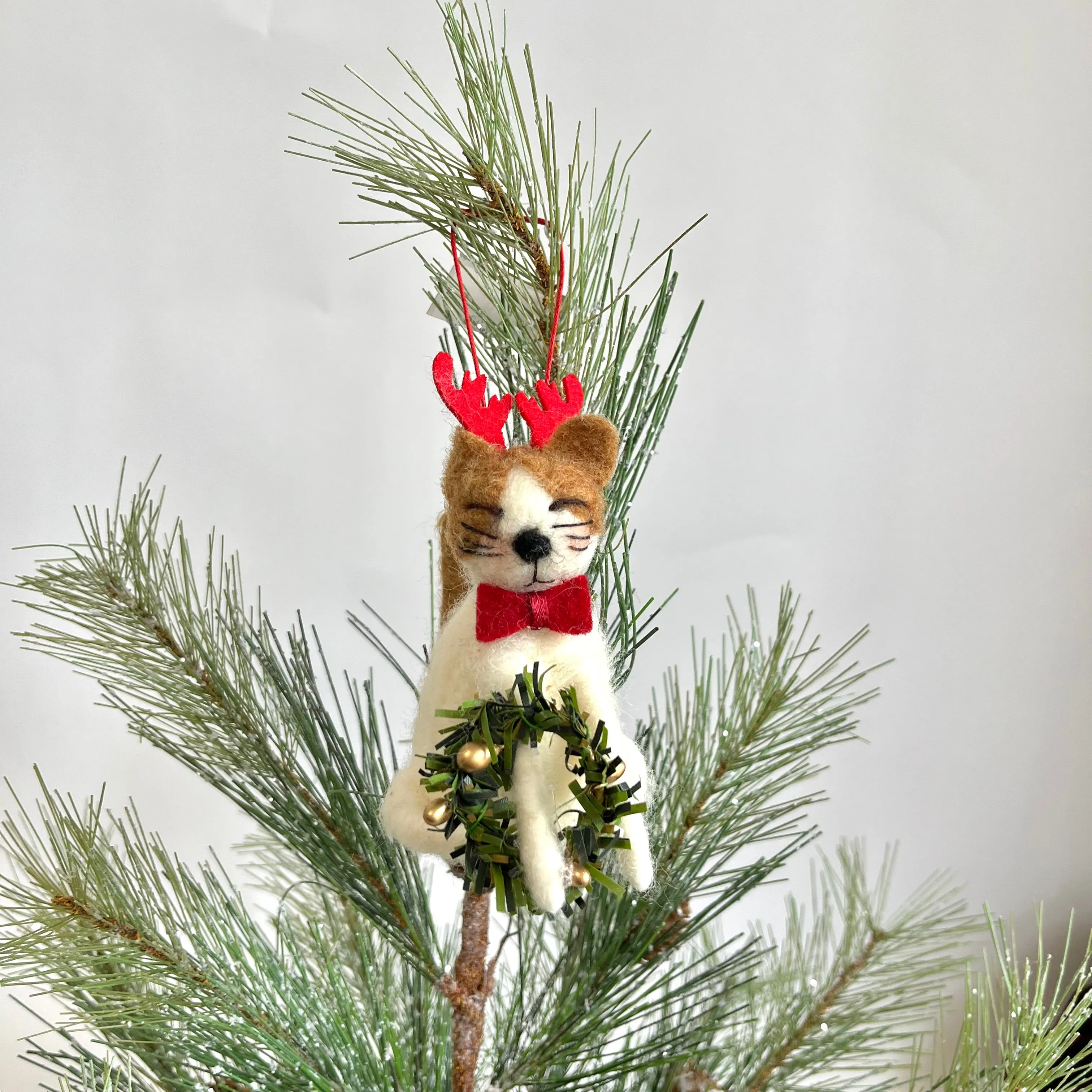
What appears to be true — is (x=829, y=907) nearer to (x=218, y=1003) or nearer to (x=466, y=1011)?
(x=466, y=1011)

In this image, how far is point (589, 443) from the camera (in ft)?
1.18

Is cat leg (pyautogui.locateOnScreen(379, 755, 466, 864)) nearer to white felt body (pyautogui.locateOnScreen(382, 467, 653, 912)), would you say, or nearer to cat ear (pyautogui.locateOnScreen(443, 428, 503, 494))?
white felt body (pyautogui.locateOnScreen(382, 467, 653, 912))

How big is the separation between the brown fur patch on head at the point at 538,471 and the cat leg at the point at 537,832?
0.08 m

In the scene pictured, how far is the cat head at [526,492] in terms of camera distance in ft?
1.14

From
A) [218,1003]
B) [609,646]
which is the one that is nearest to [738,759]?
[609,646]

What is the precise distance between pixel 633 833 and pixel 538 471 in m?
0.14

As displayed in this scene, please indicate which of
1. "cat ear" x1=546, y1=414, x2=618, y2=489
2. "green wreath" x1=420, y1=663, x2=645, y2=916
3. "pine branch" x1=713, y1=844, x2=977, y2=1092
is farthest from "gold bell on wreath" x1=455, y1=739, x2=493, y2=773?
"pine branch" x1=713, y1=844, x2=977, y2=1092

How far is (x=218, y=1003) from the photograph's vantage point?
1.25 feet

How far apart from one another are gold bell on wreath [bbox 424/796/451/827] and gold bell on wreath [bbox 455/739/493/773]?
0.06 feet

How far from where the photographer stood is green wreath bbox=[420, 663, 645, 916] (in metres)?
0.34

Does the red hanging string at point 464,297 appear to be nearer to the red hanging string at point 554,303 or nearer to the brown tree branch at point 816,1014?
the red hanging string at point 554,303

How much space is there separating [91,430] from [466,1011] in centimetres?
58

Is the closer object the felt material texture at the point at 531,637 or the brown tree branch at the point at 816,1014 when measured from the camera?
the felt material texture at the point at 531,637

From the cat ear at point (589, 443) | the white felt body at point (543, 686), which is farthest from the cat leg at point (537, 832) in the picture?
the cat ear at point (589, 443)
